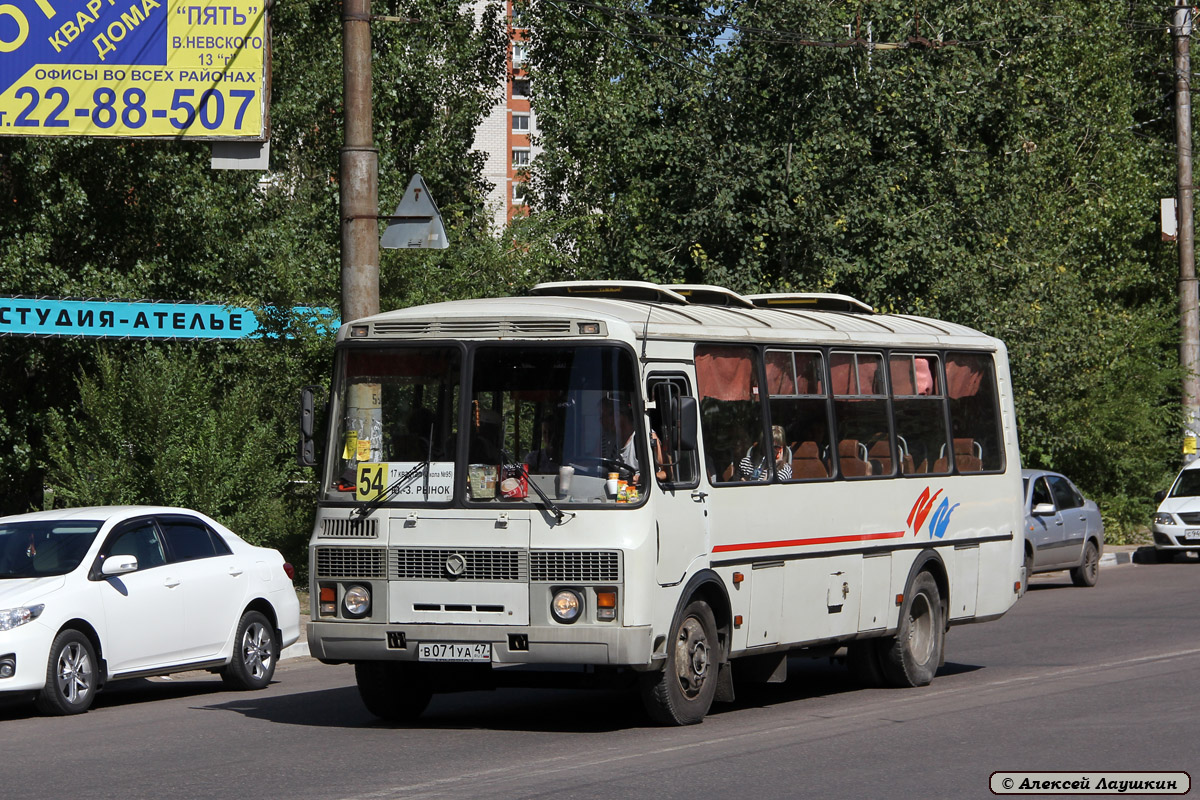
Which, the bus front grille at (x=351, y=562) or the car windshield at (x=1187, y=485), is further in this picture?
the car windshield at (x=1187, y=485)

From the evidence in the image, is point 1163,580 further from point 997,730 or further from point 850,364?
point 997,730

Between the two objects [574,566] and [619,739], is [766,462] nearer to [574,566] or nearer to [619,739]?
[574,566]

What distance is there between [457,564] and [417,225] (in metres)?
6.10

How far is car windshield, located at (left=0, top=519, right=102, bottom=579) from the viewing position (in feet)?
43.0

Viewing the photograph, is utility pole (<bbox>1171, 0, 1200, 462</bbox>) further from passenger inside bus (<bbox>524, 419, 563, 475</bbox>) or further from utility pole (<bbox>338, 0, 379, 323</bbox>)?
→ passenger inside bus (<bbox>524, 419, 563, 475</bbox>)

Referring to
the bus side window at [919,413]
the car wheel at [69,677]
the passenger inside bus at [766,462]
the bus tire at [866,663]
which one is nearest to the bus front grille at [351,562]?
the car wheel at [69,677]

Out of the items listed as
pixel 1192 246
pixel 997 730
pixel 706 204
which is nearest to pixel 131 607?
pixel 997 730

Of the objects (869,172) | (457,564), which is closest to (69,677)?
(457,564)

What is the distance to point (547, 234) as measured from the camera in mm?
32906

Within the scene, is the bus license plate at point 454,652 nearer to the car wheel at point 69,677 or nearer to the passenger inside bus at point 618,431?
the passenger inside bus at point 618,431

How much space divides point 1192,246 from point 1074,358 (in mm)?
6043

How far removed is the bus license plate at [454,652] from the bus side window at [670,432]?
1525 millimetres

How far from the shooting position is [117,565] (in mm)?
13016

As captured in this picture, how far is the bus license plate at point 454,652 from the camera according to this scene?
1092 cm
